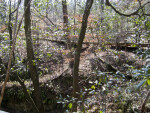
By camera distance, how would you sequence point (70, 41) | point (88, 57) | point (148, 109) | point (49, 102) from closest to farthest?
point (148, 109), point (49, 102), point (70, 41), point (88, 57)

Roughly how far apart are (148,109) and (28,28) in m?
4.73

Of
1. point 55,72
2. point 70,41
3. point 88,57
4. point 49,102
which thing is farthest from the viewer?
point 88,57

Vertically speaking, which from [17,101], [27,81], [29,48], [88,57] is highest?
[29,48]

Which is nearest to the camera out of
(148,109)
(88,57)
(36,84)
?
(148,109)

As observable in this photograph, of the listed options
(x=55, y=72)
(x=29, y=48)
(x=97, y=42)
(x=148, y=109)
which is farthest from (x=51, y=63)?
(x=148, y=109)

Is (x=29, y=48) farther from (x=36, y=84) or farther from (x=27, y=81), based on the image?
(x=27, y=81)

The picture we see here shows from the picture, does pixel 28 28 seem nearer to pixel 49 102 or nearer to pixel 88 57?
pixel 49 102

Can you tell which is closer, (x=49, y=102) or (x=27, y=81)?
(x=49, y=102)

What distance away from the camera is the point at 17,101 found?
692 cm

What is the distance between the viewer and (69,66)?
26.2 feet

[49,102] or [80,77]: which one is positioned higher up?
[80,77]

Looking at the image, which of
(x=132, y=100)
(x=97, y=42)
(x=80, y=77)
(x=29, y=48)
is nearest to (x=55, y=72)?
(x=80, y=77)

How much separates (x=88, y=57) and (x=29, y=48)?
4.73 m

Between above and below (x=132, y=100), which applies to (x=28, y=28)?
above
